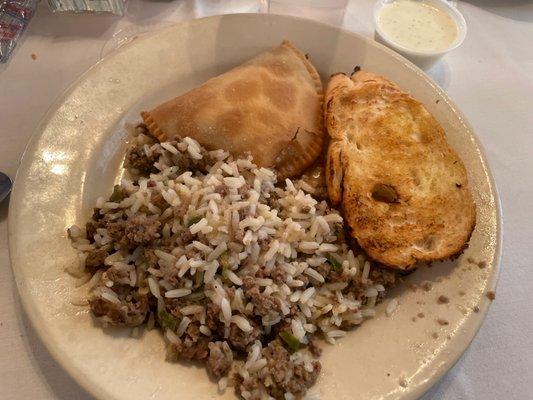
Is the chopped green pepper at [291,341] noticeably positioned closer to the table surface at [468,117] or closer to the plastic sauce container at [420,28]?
the table surface at [468,117]

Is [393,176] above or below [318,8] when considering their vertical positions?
below

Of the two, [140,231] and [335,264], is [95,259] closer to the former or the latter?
[140,231]

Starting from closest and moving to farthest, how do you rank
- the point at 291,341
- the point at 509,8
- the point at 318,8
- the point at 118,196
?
1. the point at 291,341
2. the point at 118,196
3. the point at 318,8
4. the point at 509,8

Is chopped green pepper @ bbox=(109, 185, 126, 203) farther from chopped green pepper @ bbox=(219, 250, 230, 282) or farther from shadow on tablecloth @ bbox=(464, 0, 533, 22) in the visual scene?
shadow on tablecloth @ bbox=(464, 0, 533, 22)

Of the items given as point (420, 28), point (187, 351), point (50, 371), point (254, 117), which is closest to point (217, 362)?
point (187, 351)

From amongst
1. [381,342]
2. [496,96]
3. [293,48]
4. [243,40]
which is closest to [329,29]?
[293,48]

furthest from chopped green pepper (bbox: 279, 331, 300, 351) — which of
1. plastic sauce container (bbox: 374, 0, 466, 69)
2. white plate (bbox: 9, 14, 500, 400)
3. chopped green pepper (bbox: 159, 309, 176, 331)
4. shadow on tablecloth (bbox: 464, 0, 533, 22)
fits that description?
shadow on tablecloth (bbox: 464, 0, 533, 22)
